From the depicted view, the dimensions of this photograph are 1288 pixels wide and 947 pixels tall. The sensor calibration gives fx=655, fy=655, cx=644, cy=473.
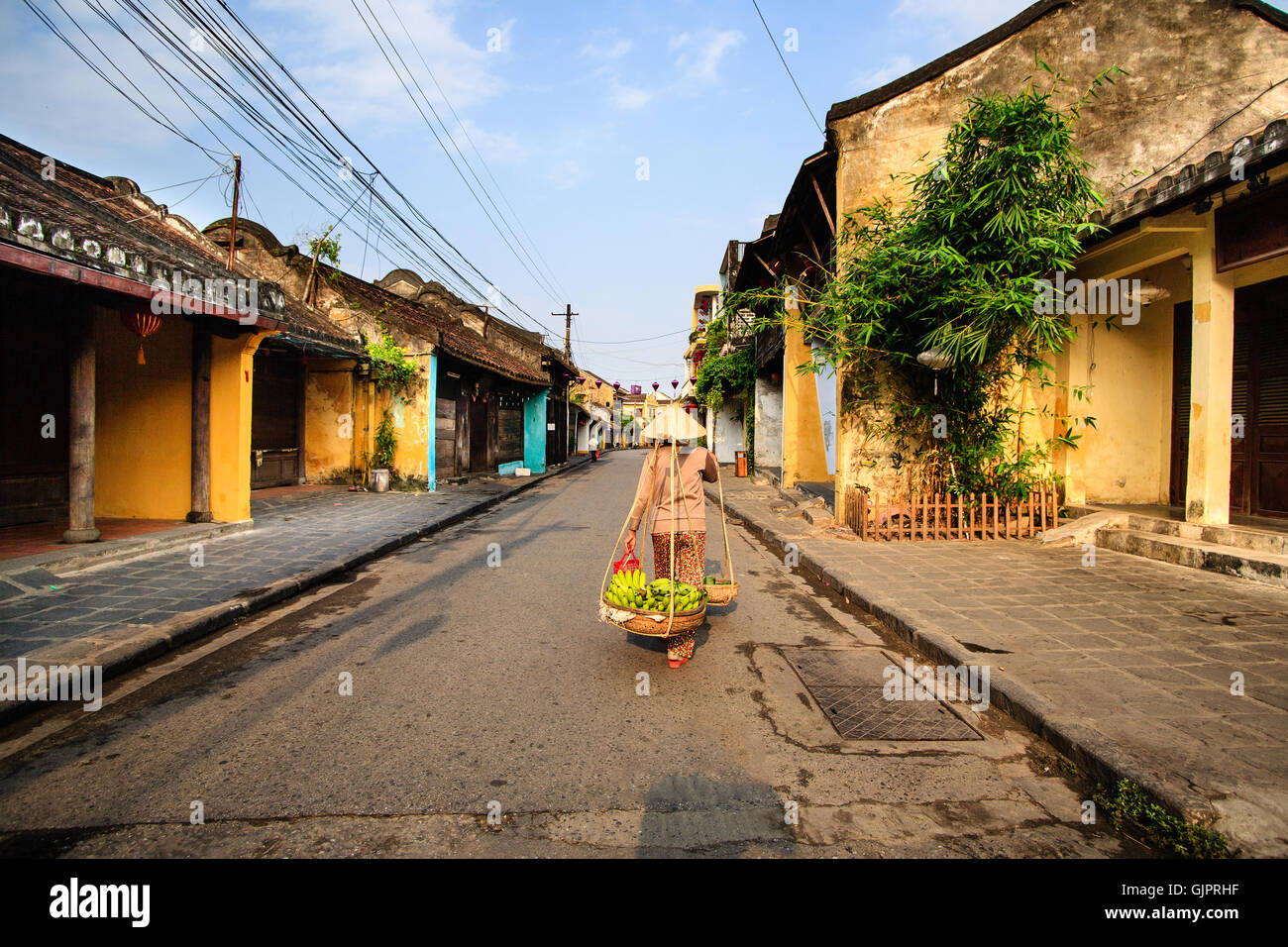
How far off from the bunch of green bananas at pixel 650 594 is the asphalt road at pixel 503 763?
49 centimetres

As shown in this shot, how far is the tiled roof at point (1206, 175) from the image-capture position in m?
5.68

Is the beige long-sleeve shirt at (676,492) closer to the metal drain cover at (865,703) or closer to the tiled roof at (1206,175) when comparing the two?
the metal drain cover at (865,703)

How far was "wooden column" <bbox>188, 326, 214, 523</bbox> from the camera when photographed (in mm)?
9031

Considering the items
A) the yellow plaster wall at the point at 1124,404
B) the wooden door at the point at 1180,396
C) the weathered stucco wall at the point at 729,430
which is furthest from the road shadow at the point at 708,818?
the weathered stucco wall at the point at 729,430

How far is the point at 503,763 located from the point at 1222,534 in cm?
776

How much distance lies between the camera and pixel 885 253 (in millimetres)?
8781

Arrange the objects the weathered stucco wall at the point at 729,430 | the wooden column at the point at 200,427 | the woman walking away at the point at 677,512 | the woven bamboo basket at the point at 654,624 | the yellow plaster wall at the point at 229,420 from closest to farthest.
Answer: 1. the woven bamboo basket at the point at 654,624
2. the woman walking away at the point at 677,512
3. the wooden column at the point at 200,427
4. the yellow plaster wall at the point at 229,420
5. the weathered stucco wall at the point at 729,430

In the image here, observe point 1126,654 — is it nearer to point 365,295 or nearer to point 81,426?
point 81,426

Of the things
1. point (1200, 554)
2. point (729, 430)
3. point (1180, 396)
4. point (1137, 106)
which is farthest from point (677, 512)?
point (729, 430)

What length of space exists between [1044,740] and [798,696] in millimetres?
1306

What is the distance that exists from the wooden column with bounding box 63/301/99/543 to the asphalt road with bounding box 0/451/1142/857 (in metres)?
3.87

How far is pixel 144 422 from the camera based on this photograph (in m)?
9.43

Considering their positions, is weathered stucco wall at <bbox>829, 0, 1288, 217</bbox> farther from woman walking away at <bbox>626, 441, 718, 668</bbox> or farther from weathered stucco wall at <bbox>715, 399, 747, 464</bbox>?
weathered stucco wall at <bbox>715, 399, 747, 464</bbox>
